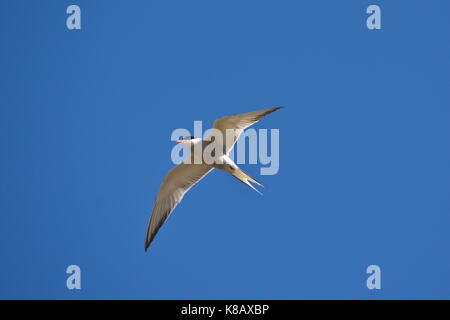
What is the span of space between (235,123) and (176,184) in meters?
1.65

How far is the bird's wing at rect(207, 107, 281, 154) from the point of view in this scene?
703 centimetres

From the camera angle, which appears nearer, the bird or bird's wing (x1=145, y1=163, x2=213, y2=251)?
the bird

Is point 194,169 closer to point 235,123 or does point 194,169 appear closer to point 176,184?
point 176,184

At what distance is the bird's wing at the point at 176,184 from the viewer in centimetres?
808

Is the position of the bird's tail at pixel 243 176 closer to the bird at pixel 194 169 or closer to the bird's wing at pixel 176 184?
the bird at pixel 194 169

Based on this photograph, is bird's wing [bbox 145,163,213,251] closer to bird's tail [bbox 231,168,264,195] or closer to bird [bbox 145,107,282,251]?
bird [bbox 145,107,282,251]

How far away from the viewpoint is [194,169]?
8.19 meters

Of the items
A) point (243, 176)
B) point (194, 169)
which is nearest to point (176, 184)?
point (194, 169)

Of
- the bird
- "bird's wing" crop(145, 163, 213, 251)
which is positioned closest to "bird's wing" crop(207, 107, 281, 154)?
the bird

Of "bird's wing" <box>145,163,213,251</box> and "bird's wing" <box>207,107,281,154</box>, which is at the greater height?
"bird's wing" <box>207,107,281,154</box>

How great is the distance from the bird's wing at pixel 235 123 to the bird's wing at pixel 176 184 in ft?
2.45
